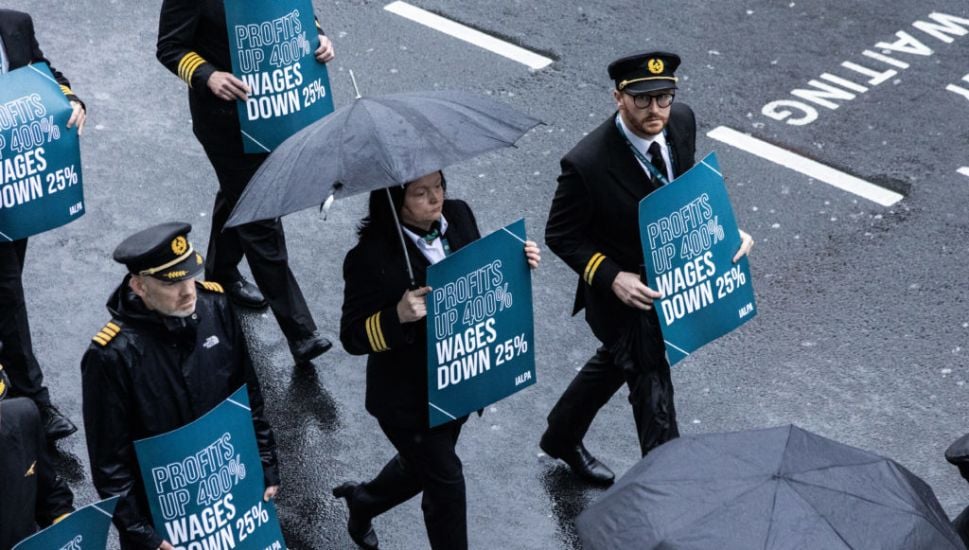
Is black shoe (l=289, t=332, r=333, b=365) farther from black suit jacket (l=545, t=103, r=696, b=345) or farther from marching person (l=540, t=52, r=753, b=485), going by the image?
black suit jacket (l=545, t=103, r=696, b=345)

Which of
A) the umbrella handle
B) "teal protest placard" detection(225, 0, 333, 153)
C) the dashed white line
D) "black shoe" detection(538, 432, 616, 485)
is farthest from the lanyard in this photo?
the dashed white line

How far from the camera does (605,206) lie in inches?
258

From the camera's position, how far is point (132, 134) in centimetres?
1031

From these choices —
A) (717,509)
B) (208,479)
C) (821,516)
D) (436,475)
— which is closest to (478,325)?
(436,475)

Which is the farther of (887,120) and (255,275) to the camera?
(887,120)

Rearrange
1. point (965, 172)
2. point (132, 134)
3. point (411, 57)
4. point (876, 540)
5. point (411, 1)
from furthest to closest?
point (411, 1) → point (411, 57) → point (132, 134) → point (965, 172) → point (876, 540)

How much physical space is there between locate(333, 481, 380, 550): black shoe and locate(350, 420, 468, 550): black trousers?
0.44 meters

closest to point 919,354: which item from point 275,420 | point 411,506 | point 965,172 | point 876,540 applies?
point 965,172

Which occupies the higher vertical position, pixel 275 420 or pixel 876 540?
pixel 876 540

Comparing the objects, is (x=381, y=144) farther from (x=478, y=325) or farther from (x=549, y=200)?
(x=549, y=200)

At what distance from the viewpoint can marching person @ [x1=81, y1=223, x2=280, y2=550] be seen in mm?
5535

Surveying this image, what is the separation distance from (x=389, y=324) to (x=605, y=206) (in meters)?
1.14

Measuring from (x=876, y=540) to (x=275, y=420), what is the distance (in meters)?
4.40

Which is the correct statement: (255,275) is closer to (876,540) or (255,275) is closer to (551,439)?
(551,439)
